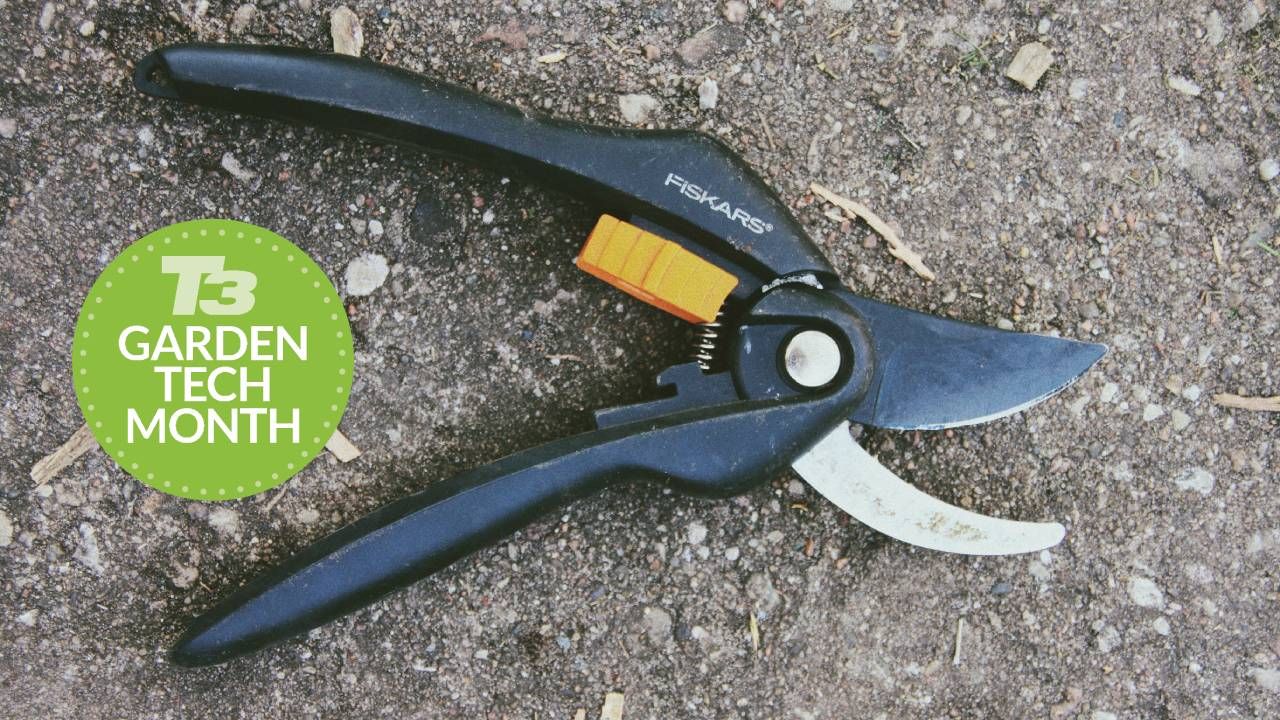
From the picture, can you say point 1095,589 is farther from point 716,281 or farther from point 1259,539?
point 716,281

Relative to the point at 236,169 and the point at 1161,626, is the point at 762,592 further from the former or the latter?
the point at 236,169

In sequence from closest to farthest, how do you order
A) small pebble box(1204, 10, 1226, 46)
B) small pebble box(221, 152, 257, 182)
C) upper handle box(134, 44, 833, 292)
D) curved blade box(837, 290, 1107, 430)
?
upper handle box(134, 44, 833, 292), curved blade box(837, 290, 1107, 430), small pebble box(221, 152, 257, 182), small pebble box(1204, 10, 1226, 46)

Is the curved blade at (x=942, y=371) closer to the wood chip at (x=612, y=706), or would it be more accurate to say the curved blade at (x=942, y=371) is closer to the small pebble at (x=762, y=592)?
the small pebble at (x=762, y=592)

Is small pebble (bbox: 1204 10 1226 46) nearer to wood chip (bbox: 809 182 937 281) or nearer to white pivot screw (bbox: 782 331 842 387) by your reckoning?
wood chip (bbox: 809 182 937 281)

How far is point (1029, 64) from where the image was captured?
61.2 inches

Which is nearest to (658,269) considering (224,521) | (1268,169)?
(224,521)

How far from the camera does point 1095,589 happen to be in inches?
62.6

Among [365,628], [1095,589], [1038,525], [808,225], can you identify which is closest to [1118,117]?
[808,225]

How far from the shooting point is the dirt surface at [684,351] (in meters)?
1.48

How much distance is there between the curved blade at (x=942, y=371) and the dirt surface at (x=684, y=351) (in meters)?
0.17

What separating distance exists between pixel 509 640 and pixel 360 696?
10.5 inches

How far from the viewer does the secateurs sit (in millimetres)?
1274

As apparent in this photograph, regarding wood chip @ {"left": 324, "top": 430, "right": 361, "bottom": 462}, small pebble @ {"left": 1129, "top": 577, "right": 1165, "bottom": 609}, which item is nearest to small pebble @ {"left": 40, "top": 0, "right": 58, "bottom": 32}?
wood chip @ {"left": 324, "top": 430, "right": 361, "bottom": 462}

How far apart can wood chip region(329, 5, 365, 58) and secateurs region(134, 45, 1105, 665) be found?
19 cm
